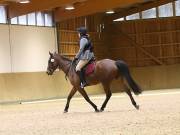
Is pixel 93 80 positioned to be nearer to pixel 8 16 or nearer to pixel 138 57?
pixel 8 16

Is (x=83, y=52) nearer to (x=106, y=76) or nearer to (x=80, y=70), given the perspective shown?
(x=80, y=70)

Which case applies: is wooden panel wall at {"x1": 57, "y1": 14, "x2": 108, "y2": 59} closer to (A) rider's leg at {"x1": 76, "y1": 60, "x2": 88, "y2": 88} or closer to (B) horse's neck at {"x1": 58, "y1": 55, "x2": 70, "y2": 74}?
(B) horse's neck at {"x1": 58, "y1": 55, "x2": 70, "y2": 74}

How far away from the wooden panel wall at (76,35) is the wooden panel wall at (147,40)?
40.6 inches

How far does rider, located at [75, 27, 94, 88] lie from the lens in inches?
518

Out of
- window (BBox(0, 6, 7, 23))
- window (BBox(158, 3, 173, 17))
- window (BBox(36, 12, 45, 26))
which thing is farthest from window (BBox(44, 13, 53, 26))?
window (BBox(158, 3, 173, 17))

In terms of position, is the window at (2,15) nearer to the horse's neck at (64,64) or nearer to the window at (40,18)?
the window at (40,18)

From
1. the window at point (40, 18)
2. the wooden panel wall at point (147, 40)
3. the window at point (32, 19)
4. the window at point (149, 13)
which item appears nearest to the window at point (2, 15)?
the window at point (32, 19)

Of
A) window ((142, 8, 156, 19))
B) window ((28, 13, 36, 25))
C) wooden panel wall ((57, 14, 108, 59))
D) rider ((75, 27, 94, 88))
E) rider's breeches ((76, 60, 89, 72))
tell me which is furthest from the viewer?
window ((142, 8, 156, 19))

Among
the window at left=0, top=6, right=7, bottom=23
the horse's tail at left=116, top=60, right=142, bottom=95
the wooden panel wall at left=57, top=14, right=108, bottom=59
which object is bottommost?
the horse's tail at left=116, top=60, right=142, bottom=95

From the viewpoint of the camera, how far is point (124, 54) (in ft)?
120

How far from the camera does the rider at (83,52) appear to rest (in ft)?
43.2

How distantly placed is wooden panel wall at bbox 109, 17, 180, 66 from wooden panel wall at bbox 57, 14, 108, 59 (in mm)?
1032

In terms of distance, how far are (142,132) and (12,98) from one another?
18759 millimetres

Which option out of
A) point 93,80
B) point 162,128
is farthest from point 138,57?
point 162,128
